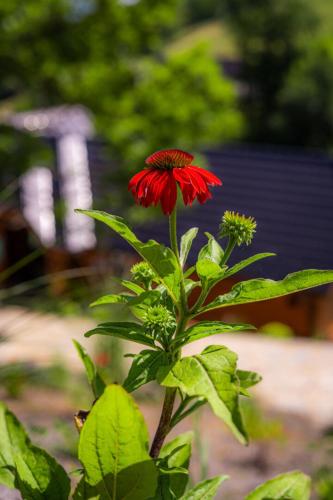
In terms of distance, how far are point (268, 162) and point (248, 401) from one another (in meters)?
7.17

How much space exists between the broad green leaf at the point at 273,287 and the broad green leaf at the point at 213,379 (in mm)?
44

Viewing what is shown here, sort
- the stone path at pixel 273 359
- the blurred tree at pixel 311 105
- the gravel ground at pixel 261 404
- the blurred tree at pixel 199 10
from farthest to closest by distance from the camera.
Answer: the blurred tree at pixel 199 10
the blurred tree at pixel 311 105
the stone path at pixel 273 359
the gravel ground at pixel 261 404

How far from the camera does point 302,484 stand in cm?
63

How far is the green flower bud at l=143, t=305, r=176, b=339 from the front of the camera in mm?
521

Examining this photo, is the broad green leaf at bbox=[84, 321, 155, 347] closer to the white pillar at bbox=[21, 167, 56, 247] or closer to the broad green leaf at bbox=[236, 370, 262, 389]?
the broad green leaf at bbox=[236, 370, 262, 389]

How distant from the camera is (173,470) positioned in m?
0.57

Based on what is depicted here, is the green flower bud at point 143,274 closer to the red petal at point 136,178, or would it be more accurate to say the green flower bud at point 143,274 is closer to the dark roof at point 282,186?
the red petal at point 136,178

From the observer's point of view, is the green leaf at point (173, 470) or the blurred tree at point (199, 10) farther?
the blurred tree at point (199, 10)

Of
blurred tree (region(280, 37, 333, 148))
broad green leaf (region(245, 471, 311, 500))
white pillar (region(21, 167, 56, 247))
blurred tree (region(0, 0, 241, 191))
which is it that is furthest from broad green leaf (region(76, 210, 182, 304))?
blurred tree (region(280, 37, 333, 148))

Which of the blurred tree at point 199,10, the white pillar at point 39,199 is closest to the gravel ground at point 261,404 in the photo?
the white pillar at point 39,199

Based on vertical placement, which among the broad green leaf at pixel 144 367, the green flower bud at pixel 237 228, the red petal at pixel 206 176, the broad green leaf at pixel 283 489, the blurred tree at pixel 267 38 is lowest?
the broad green leaf at pixel 283 489

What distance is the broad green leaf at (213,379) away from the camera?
0.44 meters

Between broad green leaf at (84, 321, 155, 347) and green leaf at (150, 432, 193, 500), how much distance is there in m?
0.11

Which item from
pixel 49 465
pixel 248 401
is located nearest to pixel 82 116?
pixel 248 401
